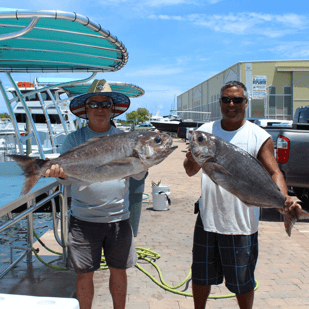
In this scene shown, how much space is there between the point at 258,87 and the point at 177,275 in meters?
37.4

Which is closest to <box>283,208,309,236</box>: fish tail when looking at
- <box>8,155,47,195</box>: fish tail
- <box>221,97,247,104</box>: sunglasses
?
<box>221,97,247,104</box>: sunglasses

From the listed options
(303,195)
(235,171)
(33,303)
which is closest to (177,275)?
(235,171)

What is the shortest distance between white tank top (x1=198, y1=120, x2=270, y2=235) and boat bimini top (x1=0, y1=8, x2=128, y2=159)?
5.88 feet

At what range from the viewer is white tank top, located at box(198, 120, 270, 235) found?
2719 mm

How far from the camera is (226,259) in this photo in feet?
9.10

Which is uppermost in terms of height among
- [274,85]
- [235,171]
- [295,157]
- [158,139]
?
[274,85]

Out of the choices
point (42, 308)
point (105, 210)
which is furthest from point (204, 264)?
point (42, 308)

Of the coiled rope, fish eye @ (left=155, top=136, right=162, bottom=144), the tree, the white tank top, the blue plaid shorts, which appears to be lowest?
the coiled rope

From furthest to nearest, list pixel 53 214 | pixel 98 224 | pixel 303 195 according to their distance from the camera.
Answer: pixel 303 195
pixel 53 214
pixel 98 224

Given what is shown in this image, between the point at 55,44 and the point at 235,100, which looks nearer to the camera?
the point at 235,100

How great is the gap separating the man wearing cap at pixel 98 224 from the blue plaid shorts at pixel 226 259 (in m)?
0.57

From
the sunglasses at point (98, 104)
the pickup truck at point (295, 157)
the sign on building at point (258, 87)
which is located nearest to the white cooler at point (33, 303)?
the sunglasses at point (98, 104)

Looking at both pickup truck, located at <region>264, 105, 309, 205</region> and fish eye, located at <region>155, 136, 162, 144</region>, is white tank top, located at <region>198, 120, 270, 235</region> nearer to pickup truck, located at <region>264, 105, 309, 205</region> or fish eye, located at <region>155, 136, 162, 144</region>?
fish eye, located at <region>155, 136, 162, 144</region>

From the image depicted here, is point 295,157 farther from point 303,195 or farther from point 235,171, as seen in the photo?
point 235,171
